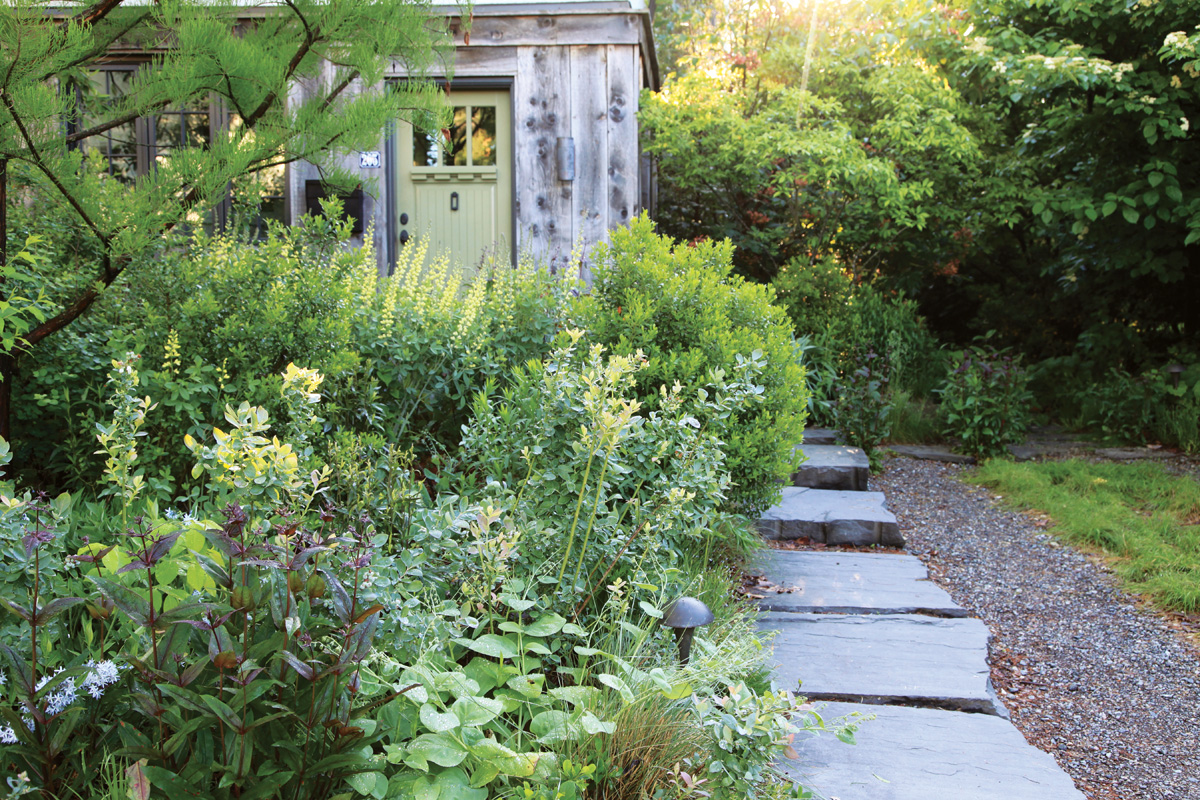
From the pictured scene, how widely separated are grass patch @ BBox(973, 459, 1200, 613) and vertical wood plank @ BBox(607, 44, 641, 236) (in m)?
3.09

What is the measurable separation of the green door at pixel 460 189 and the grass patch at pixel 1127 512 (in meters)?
3.95

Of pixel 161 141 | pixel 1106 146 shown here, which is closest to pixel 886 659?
pixel 1106 146

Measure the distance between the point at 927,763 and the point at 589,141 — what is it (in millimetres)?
4947

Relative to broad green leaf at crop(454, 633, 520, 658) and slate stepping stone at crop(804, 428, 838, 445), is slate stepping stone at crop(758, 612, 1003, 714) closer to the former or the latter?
broad green leaf at crop(454, 633, 520, 658)

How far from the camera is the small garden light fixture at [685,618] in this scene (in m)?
2.01

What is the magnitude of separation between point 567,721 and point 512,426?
3.58ft

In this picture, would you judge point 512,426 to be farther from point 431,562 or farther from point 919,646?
point 919,646

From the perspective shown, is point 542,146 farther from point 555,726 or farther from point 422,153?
point 555,726

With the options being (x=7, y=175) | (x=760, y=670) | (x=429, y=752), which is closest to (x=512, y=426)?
(x=760, y=670)

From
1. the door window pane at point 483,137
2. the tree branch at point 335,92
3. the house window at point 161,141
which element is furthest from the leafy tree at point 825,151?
the tree branch at point 335,92

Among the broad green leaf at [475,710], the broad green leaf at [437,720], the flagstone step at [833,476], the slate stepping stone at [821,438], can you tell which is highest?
the broad green leaf at [437,720]

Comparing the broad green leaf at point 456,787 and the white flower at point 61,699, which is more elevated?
the white flower at point 61,699

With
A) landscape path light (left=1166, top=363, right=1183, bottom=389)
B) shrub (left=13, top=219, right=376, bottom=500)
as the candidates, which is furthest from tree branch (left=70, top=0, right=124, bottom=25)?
landscape path light (left=1166, top=363, right=1183, bottom=389)

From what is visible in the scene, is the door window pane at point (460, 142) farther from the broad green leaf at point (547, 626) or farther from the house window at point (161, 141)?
the broad green leaf at point (547, 626)
